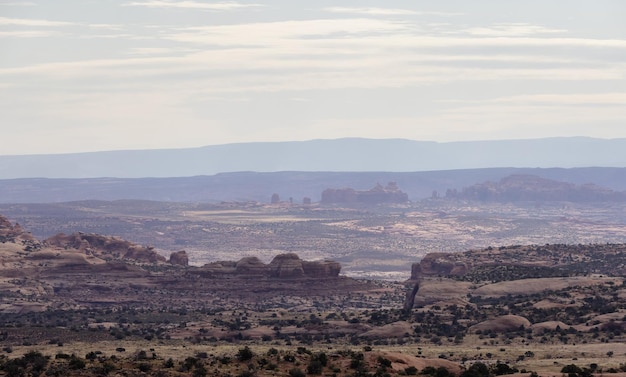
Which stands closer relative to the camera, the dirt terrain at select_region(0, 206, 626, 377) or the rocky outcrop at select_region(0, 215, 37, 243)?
the dirt terrain at select_region(0, 206, 626, 377)

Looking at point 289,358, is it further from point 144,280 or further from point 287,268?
point 144,280

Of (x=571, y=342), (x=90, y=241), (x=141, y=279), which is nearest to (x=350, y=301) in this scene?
(x=141, y=279)

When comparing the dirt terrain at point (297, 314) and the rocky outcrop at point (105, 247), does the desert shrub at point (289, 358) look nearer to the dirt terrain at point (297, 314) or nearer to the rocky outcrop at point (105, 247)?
the dirt terrain at point (297, 314)

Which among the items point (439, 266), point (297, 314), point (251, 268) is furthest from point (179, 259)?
point (297, 314)

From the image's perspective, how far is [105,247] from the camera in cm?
12388

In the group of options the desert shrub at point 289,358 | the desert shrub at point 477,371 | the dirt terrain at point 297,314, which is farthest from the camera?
the dirt terrain at point 297,314

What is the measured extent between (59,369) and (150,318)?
145 feet

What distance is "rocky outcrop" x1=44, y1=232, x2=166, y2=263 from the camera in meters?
120

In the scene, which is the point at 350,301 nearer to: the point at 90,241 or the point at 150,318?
the point at 150,318

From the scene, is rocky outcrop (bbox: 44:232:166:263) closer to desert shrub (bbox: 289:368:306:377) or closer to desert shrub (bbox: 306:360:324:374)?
desert shrub (bbox: 306:360:324:374)

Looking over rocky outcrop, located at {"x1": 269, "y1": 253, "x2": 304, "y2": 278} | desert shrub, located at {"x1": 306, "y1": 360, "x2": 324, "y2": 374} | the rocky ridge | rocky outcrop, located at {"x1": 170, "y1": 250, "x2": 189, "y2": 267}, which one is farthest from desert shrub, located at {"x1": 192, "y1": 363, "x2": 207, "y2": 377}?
rocky outcrop, located at {"x1": 170, "y1": 250, "x2": 189, "y2": 267}

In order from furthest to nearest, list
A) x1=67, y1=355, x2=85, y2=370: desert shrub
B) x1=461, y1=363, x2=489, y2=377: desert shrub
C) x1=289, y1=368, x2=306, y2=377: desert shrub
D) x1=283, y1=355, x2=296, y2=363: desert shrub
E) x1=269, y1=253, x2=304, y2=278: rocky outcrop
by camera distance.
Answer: x1=269, y1=253, x2=304, y2=278: rocky outcrop
x1=283, y1=355, x2=296, y2=363: desert shrub
x1=461, y1=363, x2=489, y2=377: desert shrub
x1=67, y1=355, x2=85, y2=370: desert shrub
x1=289, y1=368, x2=306, y2=377: desert shrub

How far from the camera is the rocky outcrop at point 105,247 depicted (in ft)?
395

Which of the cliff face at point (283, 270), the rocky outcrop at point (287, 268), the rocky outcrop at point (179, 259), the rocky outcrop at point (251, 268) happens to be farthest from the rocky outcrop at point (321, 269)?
the rocky outcrop at point (179, 259)
